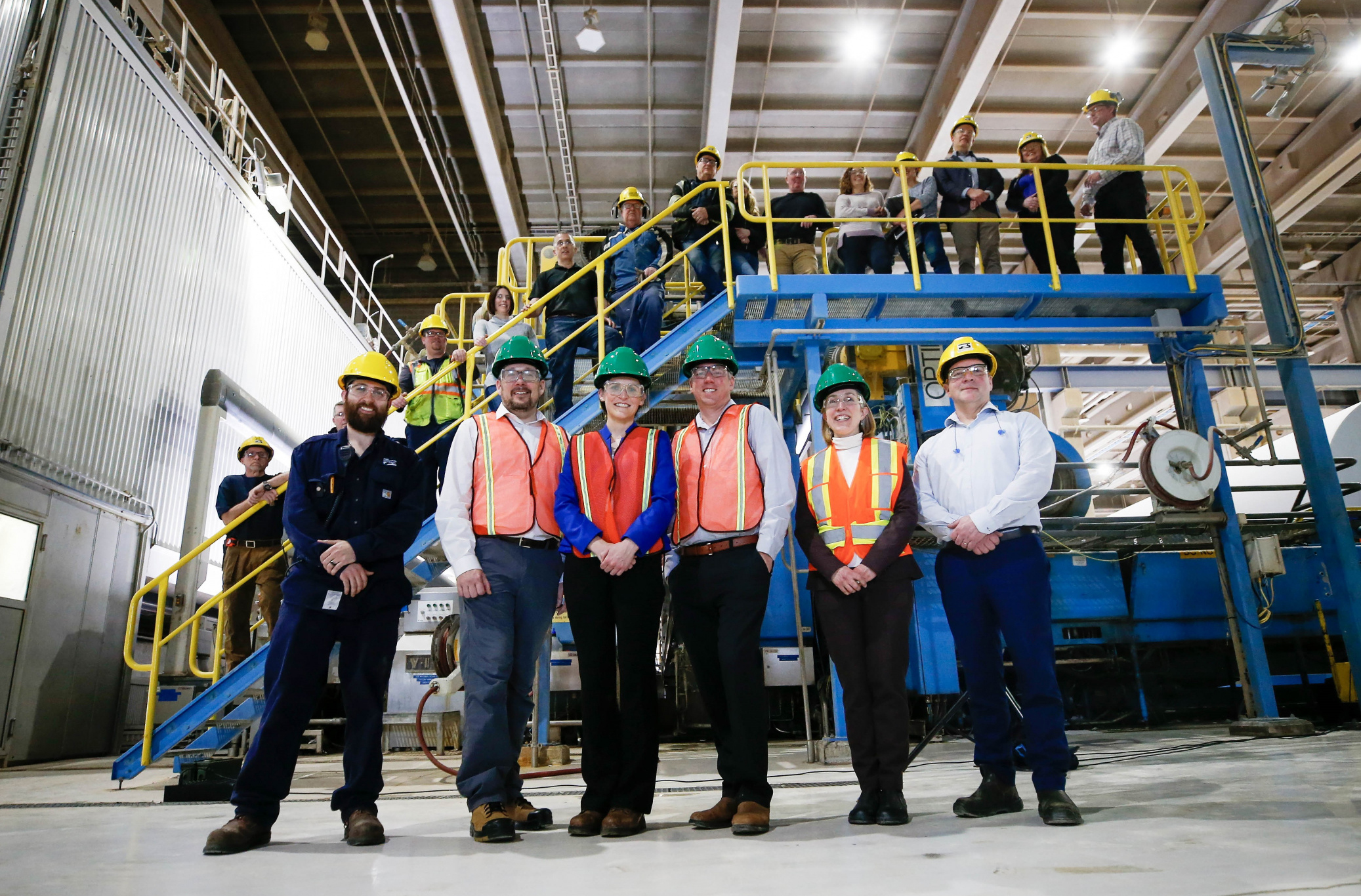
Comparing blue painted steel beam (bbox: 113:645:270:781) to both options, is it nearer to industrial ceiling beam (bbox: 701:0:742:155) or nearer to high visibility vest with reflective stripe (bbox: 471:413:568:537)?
high visibility vest with reflective stripe (bbox: 471:413:568:537)

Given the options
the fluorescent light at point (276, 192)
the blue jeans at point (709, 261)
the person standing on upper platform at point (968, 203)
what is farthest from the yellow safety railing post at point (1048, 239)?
the fluorescent light at point (276, 192)

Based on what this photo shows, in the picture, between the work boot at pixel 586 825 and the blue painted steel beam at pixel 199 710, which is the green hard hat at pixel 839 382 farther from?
the blue painted steel beam at pixel 199 710

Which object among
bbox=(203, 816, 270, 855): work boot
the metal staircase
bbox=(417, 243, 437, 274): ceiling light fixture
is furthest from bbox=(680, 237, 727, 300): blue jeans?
bbox=(417, 243, 437, 274): ceiling light fixture

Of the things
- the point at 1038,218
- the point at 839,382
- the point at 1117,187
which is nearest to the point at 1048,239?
the point at 1038,218

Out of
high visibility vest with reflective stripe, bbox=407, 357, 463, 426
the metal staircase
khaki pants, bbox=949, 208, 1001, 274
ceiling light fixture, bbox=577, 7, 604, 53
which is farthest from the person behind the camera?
ceiling light fixture, bbox=577, 7, 604, 53

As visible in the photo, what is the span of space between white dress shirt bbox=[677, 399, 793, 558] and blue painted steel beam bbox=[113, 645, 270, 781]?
12.7ft

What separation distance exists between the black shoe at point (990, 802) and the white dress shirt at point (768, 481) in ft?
4.18

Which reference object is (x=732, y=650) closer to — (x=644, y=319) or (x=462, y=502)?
(x=462, y=502)

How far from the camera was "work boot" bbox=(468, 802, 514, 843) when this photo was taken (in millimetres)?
3107

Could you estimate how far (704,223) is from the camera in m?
7.78

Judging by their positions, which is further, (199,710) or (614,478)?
(199,710)

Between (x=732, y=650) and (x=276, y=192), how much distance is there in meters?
12.8

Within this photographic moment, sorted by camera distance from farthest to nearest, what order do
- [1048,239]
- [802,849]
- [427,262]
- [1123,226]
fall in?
[427,262] < [1123,226] < [1048,239] < [802,849]

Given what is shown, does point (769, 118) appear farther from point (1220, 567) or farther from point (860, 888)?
point (860, 888)
